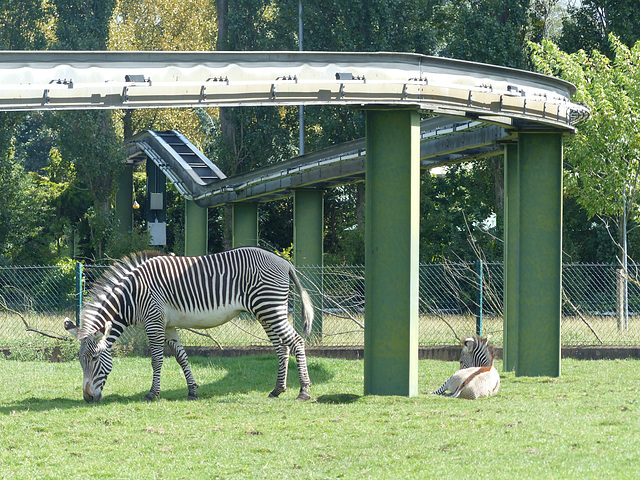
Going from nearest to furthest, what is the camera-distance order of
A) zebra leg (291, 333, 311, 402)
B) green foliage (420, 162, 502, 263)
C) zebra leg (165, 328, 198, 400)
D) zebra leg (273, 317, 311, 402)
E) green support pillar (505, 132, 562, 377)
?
zebra leg (291, 333, 311, 402) → zebra leg (165, 328, 198, 400) → zebra leg (273, 317, 311, 402) → green support pillar (505, 132, 562, 377) → green foliage (420, 162, 502, 263)

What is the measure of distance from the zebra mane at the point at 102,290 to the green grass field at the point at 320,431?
981mm

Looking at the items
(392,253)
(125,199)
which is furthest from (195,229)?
(392,253)

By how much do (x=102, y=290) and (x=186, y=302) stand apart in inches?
45.1

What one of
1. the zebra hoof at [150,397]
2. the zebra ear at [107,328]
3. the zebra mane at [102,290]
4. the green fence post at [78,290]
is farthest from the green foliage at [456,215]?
the zebra ear at [107,328]

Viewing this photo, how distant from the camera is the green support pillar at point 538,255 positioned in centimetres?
1299

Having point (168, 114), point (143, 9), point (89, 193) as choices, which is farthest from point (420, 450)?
point (143, 9)

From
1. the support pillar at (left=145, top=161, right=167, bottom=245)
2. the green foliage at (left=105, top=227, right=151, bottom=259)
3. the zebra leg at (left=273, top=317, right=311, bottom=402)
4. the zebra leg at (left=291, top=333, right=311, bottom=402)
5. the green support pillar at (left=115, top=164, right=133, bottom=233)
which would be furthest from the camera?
the green support pillar at (left=115, top=164, right=133, bottom=233)

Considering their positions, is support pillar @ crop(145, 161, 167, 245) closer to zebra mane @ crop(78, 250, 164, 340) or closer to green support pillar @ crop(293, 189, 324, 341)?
→ green support pillar @ crop(293, 189, 324, 341)

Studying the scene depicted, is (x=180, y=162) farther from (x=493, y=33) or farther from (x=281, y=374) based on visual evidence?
(x=281, y=374)

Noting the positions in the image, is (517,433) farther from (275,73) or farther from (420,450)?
(275,73)

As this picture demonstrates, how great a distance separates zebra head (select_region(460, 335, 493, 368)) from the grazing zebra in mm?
2464

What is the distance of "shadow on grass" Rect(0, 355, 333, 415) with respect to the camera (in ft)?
35.6

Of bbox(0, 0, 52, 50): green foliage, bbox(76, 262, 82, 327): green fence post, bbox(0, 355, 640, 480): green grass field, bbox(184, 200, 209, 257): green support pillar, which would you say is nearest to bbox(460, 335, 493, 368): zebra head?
bbox(0, 355, 640, 480): green grass field

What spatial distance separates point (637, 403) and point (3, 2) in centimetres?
3194
